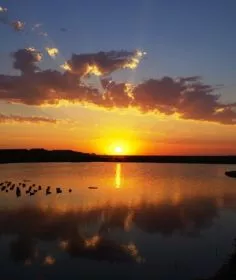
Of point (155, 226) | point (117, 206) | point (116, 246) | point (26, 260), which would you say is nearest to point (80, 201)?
point (117, 206)

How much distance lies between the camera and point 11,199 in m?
52.6

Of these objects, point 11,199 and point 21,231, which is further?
point 11,199

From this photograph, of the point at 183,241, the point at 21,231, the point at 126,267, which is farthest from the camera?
the point at 21,231

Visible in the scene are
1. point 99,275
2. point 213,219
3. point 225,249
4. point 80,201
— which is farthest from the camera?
point 80,201

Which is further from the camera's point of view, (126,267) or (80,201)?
(80,201)

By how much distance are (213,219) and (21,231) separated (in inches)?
717

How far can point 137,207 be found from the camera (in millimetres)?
45344

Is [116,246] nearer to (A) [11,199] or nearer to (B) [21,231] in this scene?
(B) [21,231]

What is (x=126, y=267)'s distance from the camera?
852 inches

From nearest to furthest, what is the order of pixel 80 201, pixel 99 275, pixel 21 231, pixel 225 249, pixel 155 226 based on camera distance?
pixel 99 275 < pixel 225 249 < pixel 21 231 < pixel 155 226 < pixel 80 201

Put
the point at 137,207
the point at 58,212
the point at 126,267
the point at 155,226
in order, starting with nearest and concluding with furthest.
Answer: the point at 126,267
the point at 155,226
the point at 58,212
the point at 137,207

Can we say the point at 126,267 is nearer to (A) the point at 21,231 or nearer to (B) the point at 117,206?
(A) the point at 21,231

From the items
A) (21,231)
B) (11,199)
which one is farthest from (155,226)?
(11,199)

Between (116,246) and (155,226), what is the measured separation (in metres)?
7.37
